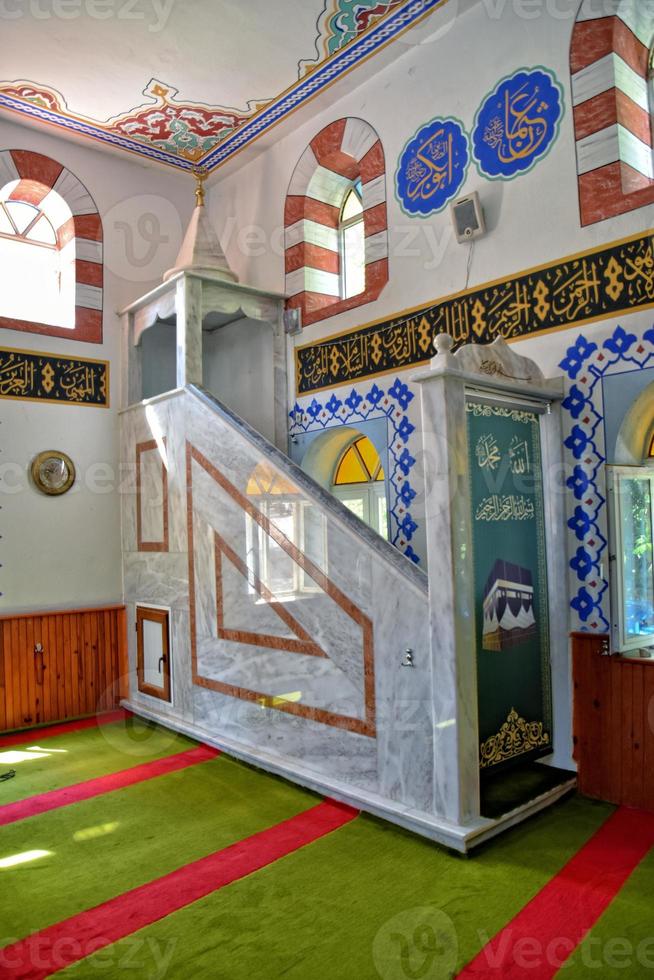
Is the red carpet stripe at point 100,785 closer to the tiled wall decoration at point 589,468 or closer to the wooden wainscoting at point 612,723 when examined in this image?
the wooden wainscoting at point 612,723

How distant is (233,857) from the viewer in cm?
313

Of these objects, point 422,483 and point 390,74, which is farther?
point 390,74

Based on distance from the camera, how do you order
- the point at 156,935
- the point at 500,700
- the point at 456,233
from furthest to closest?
the point at 456,233 < the point at 500,700 < the point at 156,935

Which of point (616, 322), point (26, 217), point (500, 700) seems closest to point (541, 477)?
point (616, 322)

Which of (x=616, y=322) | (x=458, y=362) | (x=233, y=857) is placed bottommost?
(x=233, y=857)

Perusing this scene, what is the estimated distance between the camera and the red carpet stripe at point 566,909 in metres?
2.32

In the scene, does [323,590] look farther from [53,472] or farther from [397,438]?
[53,472]

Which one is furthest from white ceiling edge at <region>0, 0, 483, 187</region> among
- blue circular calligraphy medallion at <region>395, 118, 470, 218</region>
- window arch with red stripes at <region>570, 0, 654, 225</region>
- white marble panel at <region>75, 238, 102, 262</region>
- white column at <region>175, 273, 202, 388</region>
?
white column at <region>175, 273, 202, 388</region>

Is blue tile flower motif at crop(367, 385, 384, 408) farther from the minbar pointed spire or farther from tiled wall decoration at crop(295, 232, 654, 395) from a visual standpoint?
the minbar pointed spire

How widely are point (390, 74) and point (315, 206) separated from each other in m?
1.13

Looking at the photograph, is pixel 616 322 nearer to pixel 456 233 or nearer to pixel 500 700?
pixel 456 233

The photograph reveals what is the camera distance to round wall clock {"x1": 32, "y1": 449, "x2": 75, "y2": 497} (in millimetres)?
5590

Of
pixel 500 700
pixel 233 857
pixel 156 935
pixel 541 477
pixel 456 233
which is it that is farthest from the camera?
pixel 456 233

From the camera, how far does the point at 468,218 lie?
429 centimetres
